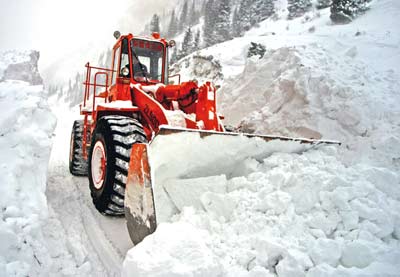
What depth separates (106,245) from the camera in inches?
129

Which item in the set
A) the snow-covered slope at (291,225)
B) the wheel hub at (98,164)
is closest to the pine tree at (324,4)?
the snow-covered slope at (291,225)

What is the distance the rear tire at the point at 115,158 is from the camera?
3.53 m

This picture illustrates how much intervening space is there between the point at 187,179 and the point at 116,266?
3.53 ft

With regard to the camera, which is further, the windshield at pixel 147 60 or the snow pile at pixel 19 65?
the snow pile at pixel 19 65

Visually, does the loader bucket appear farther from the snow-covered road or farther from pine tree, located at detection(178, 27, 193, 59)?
pine tree, located at detection(178, 27, 193, 59)

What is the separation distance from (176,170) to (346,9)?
73.0 ft

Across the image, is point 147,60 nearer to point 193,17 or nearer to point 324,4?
point 324,4

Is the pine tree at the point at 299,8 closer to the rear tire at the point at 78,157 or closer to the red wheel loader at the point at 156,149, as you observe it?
the rear tire at the point at 78,157

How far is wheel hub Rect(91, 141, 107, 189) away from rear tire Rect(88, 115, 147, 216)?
0.18ft

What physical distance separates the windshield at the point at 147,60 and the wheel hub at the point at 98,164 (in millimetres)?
1696

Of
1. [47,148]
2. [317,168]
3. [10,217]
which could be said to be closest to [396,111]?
[317,168]

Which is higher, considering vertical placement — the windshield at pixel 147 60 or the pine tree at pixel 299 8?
the pine tree at pixel 299 8

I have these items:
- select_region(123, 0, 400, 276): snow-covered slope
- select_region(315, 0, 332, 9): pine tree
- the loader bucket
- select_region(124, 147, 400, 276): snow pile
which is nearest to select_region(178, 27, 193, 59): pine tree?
select_region(315, 0, 332, 9): pine tree

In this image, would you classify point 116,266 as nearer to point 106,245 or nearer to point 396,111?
point 106,245
